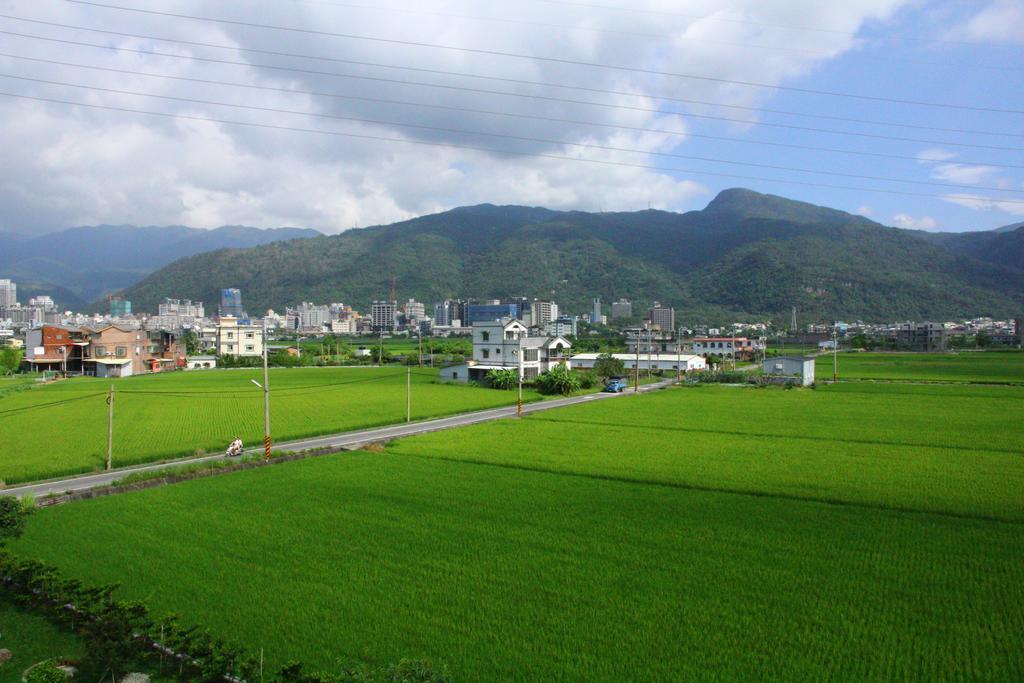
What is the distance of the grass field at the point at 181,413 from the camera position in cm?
2297

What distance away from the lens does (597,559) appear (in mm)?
11914

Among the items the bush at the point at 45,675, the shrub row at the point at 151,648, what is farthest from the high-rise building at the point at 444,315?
the bush at the point at 45,675

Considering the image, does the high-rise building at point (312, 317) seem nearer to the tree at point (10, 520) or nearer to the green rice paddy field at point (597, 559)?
the green rice paddy field at point (597, 559)

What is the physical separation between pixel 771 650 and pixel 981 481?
43.2 feet

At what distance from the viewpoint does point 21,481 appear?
1916 centimetres

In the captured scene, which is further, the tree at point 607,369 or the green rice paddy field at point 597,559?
the tree at point 607,369

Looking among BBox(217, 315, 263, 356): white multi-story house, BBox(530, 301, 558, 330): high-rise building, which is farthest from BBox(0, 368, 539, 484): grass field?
BBox(530, 301, 558, 330): high-rise building

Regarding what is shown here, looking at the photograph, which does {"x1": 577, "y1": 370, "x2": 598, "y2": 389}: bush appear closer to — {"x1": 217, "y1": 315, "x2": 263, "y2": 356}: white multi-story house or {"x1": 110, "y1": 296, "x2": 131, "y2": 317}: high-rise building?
{"x1": 217, "y1": 315, "x2": 263, "y2": 356}: white multi-story house

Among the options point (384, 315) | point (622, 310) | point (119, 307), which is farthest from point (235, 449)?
point (119, 307)

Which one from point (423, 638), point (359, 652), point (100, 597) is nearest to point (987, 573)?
point (423, 638)

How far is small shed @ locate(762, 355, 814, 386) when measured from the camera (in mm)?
52375

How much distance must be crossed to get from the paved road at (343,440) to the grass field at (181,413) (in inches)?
27.7

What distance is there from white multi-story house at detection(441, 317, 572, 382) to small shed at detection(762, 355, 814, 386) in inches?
739

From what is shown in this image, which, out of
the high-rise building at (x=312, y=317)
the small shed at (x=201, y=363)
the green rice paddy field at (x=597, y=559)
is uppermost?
the high-rise building at (x=312, y=317)
